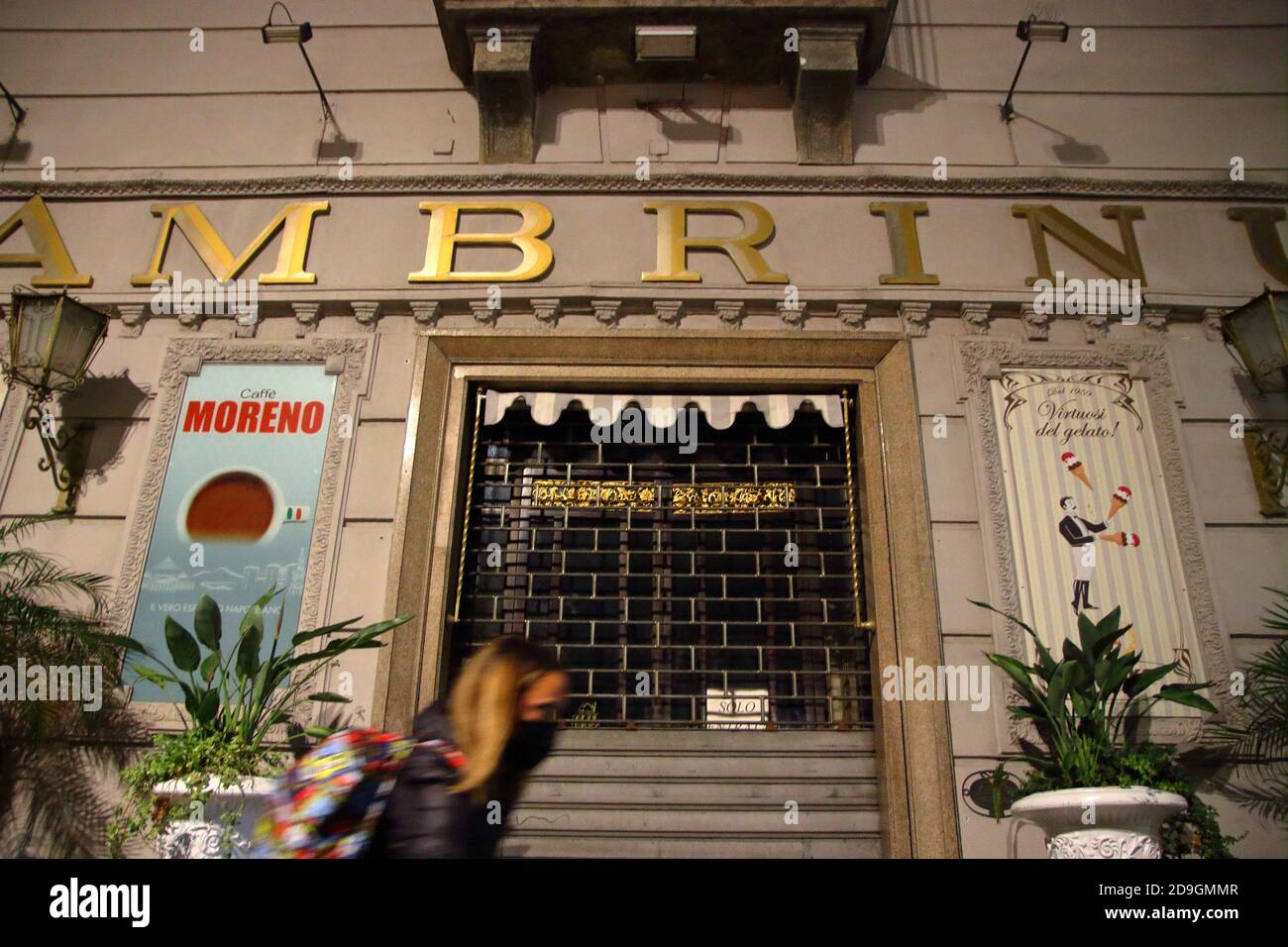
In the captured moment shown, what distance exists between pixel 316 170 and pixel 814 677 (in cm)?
574

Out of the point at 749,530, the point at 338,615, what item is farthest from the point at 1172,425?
the point at 338,615

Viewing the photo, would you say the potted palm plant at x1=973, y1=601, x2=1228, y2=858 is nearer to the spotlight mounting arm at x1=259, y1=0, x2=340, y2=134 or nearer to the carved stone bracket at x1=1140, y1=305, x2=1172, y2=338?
the carved stone bracket at x1=1140, y1=305, x2=1172, y2=338

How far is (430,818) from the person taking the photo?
2.44 metres

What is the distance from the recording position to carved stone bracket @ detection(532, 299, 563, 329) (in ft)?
22.9

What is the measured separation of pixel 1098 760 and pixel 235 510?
5.73m

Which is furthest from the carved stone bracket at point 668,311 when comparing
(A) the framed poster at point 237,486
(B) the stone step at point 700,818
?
(B) the stone step at point 700,818

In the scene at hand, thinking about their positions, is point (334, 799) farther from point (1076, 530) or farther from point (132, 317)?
point (132, 317)

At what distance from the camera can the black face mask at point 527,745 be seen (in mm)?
2732

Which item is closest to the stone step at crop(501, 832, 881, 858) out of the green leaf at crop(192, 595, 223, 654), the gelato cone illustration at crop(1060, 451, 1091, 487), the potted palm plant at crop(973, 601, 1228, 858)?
the potted palm plant at crop(973, 601, 1228, 858)

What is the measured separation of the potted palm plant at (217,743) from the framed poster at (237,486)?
1.27 ft

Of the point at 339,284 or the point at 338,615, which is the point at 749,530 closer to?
the point at 338,615

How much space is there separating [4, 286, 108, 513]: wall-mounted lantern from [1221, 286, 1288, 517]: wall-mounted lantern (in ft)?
27.2

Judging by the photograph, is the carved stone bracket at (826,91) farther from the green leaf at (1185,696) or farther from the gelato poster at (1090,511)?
the green leaf at (1185,696)

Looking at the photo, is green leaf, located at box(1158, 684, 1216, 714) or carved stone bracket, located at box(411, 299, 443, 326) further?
carved stone bracket, located at box(411, 299, 443, 326)
